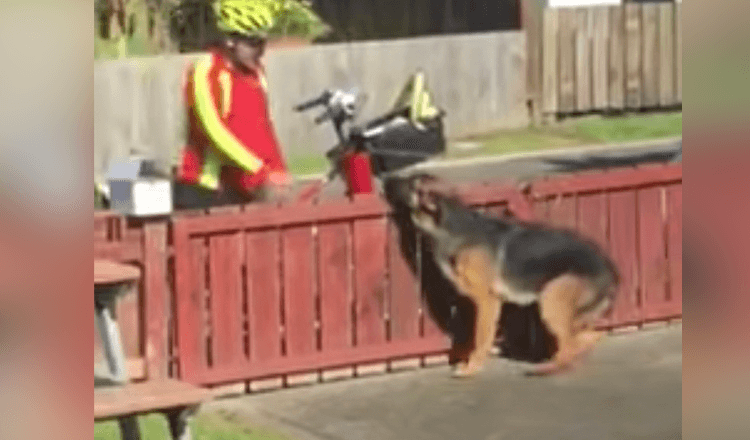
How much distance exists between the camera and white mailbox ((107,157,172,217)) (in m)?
5.90

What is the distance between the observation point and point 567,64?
659 centimetres

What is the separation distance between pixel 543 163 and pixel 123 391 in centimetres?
164

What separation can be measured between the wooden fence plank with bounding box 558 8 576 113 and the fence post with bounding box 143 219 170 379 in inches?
52.5

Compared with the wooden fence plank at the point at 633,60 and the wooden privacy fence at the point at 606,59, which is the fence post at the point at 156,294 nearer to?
the wooden privacy fence at the point at 606,59

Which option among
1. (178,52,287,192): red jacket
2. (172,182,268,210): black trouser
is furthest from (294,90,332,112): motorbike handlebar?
(172,182,268,210): black trouser

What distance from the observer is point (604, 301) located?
22.9 ft

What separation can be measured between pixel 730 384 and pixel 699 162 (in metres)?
0.48

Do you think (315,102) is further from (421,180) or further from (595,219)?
(595,219)

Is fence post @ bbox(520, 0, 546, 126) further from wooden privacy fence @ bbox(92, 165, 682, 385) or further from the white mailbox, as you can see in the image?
the white mailbox

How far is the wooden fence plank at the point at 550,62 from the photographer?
6.56 metres

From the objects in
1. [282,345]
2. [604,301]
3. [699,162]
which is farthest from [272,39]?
[699,162]

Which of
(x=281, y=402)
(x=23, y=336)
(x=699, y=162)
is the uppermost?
(x=699, y=162)

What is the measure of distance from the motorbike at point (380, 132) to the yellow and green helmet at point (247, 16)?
0.87 feet

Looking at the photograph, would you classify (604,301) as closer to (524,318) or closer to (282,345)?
(524,318)
